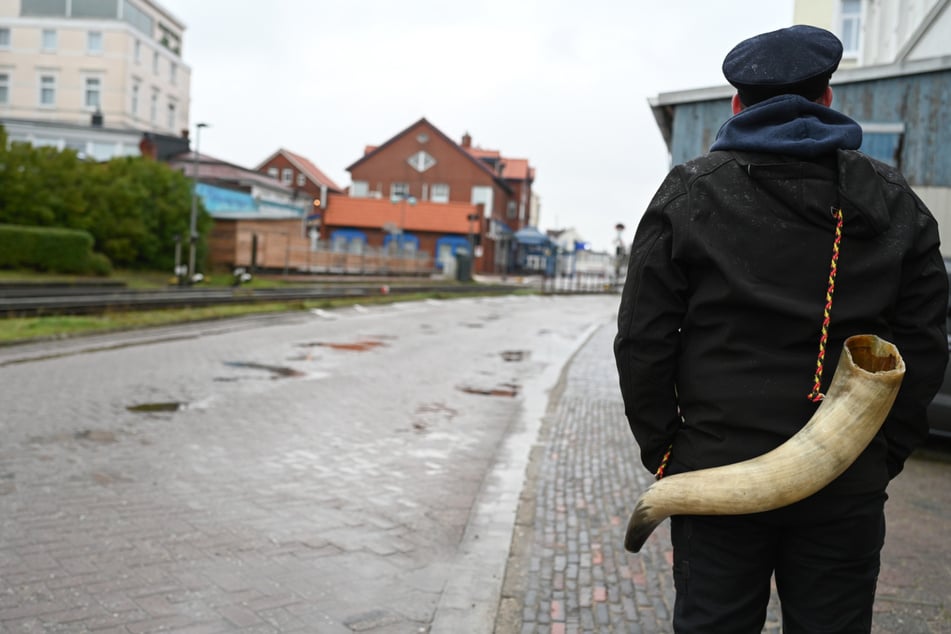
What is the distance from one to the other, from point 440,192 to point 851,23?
180 feet

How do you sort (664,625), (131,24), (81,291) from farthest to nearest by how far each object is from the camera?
(131,24) < (81,291) < (664,625)

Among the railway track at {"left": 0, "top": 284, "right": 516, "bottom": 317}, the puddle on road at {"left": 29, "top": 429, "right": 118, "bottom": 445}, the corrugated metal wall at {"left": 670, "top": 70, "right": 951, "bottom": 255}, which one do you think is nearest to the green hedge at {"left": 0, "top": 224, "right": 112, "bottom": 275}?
the railway track at {"left": 0, "top": 284, "right": 516, "bottom": 317}

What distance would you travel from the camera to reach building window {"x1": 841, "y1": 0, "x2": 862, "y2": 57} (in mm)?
25516

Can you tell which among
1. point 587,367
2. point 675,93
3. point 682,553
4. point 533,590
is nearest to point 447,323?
point 587,367

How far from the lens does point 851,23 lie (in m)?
25.8

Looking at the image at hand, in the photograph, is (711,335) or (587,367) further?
(587,367)

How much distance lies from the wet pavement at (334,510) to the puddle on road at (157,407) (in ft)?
0.19

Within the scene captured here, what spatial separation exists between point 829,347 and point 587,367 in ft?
40.7

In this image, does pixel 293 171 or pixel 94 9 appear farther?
pixel 293 171

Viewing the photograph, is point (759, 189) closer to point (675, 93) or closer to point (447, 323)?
point (675, 93)

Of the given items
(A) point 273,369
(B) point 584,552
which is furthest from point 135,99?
(B) point 584,552

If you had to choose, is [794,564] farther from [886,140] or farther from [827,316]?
[886,140]

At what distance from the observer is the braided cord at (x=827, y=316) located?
84.5 inches

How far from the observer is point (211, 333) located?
704 inches
